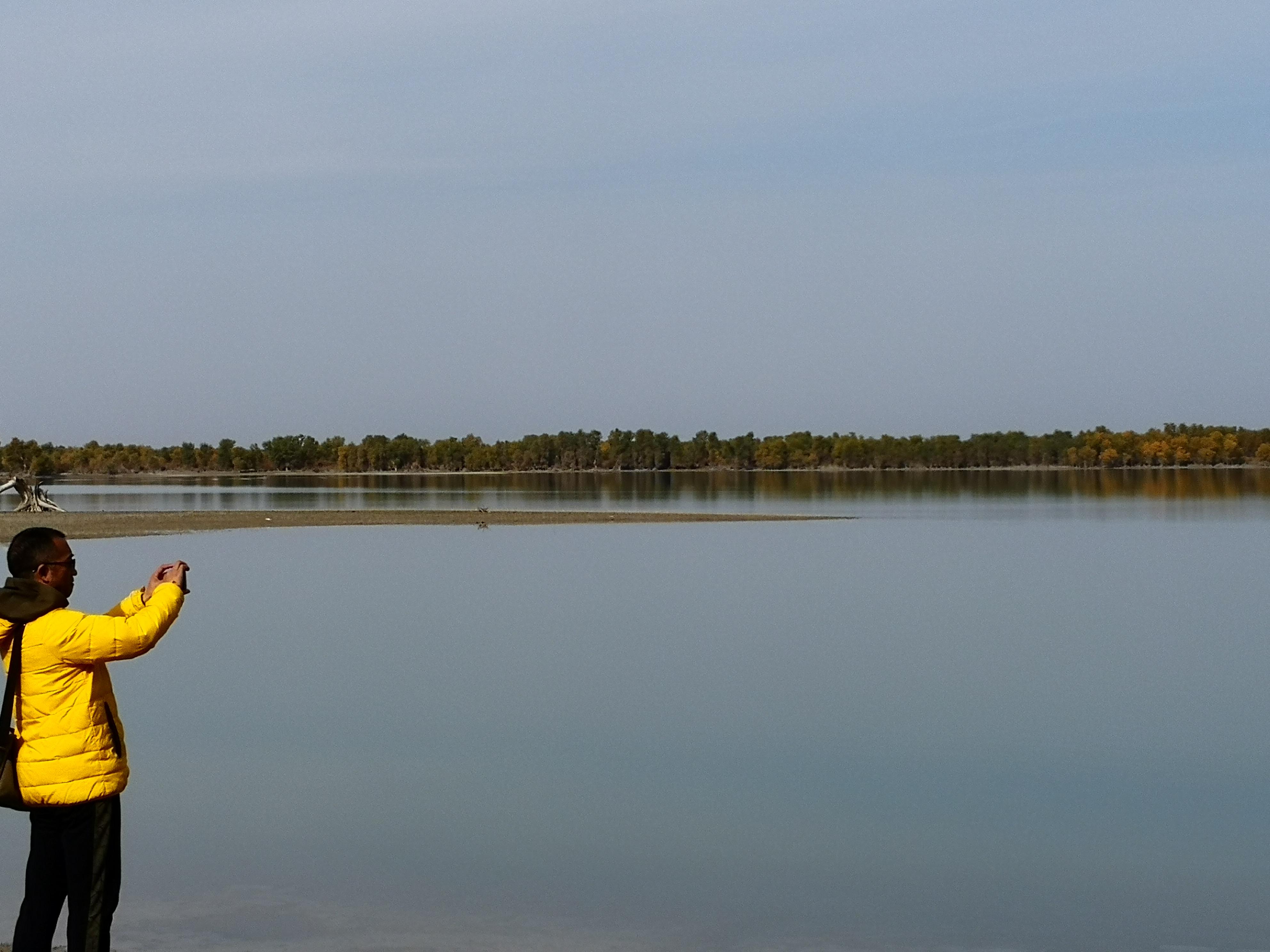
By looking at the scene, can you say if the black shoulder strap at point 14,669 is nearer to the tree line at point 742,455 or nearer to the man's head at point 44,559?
the man's head at point 44,559

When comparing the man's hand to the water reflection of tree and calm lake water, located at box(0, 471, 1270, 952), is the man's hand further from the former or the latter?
the water reflection of tree

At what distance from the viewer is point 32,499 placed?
50.0 m

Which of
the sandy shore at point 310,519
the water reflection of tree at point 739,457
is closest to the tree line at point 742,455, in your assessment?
the water reflection of tree at point 739,457

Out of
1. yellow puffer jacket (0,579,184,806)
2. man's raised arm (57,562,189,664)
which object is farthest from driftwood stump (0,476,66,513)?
man's raised arm (57,562,189,664)

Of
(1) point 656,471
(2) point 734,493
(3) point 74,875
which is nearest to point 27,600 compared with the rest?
(3) point 74,875

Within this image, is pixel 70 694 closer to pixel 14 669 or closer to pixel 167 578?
pixel 14 669

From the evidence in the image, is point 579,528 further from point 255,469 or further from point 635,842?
point 255,469

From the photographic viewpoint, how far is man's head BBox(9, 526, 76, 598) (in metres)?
4.92

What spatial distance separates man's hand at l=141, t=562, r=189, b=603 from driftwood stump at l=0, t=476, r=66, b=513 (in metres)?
46.2

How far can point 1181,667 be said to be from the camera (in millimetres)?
16047

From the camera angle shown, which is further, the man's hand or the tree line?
the tree line

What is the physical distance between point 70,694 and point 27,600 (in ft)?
1.09

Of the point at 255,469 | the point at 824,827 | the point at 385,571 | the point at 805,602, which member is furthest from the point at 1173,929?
the point at 255,469

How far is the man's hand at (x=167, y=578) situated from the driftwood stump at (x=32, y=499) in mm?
46206
